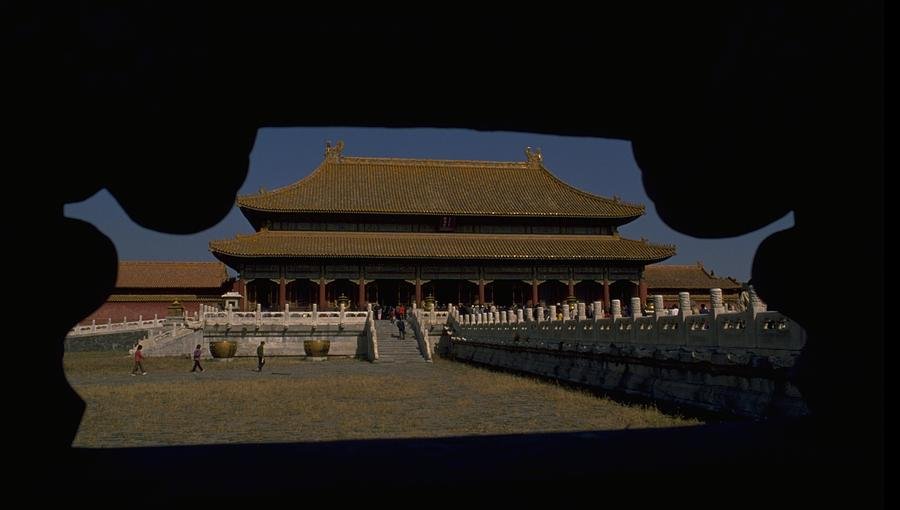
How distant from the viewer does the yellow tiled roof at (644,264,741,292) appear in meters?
43.5

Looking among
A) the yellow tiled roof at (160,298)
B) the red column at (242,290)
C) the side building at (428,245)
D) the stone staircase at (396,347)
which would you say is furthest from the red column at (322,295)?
→ the yellow tiled roof at (160,298)

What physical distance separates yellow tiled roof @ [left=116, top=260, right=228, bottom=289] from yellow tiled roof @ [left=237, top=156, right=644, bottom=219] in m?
7.06

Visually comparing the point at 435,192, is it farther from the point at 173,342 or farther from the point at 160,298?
the point at 173,342

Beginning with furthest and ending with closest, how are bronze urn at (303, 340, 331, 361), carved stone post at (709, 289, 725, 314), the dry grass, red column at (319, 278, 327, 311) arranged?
red column at (319, 278, 327, 311) → bronze urn at (303, 340, 331, 361) → carved stone post at (709, 289, 725, 314) → the dry grass

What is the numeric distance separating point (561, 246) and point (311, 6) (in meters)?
38.4

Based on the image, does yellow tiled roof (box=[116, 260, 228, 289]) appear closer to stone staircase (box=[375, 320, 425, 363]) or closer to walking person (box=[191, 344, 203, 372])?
stone staircase (box=[375, 320, 425, 363])

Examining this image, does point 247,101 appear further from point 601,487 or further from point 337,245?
point 337,245

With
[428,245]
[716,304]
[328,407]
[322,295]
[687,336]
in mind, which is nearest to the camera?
[716,304]

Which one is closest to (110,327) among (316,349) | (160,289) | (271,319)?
(160,289)

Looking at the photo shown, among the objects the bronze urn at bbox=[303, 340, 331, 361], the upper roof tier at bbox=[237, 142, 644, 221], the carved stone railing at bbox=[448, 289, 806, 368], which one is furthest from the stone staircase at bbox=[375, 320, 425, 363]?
the upper roof tier at bbox=[237, 142, 644, 221]

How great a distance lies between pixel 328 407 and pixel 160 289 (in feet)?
106

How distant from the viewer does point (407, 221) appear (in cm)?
3988

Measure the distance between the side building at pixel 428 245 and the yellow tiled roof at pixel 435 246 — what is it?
0.21ft

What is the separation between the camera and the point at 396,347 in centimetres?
2795
